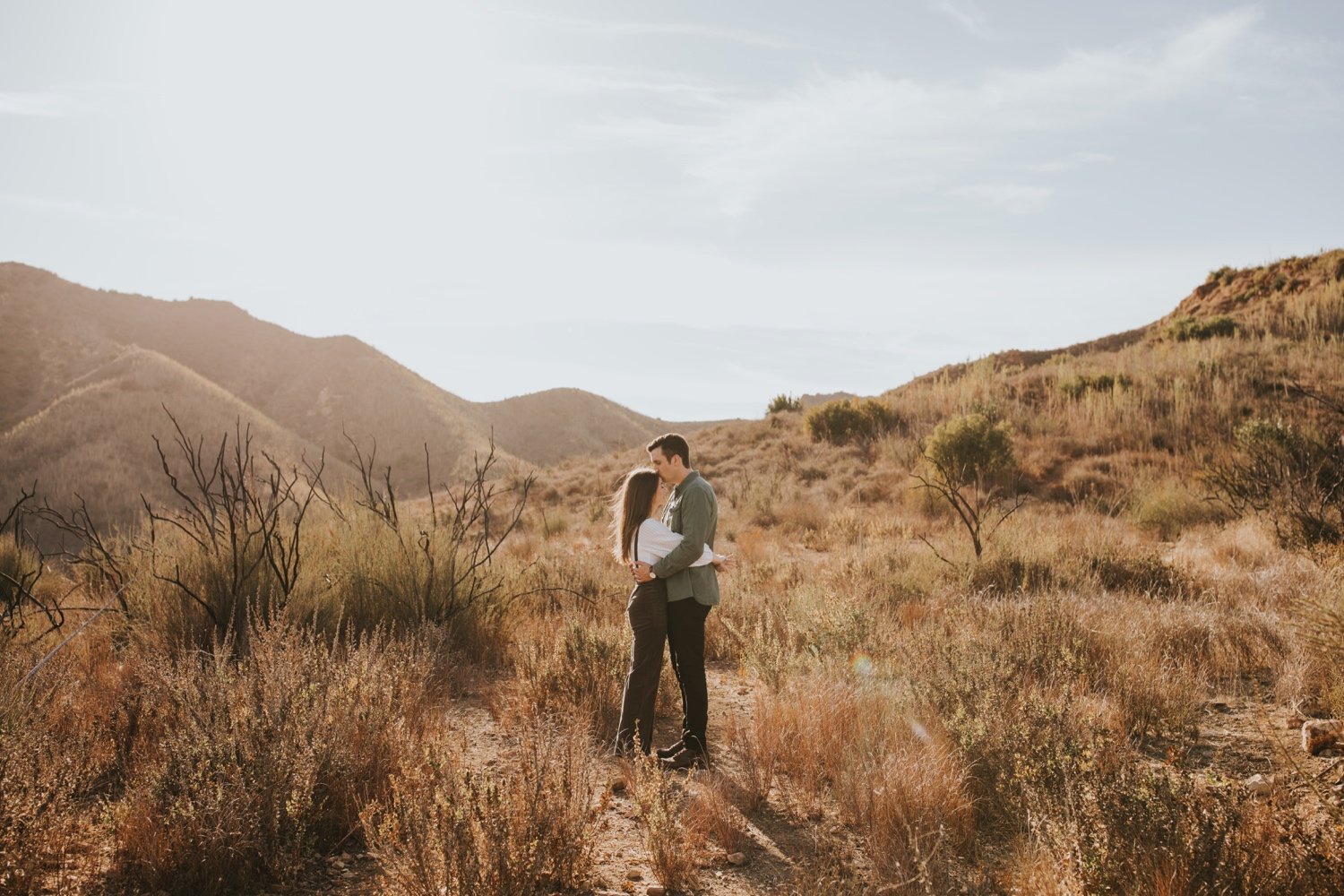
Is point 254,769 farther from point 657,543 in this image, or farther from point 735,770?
point 735,770

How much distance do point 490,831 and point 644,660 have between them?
6.18 ft

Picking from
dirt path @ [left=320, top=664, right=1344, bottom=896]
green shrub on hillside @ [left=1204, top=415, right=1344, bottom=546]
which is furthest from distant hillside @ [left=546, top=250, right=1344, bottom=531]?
dirt path @ [left=320, top=664, right=1344, bottom=896]

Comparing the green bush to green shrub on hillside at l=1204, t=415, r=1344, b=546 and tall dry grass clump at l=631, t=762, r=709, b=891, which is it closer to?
green shrub on hillside at l=1204, t=415, r=1344, b=546

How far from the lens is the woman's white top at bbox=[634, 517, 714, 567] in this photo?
4281 millimetres

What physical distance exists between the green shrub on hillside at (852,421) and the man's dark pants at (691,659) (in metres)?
15.6

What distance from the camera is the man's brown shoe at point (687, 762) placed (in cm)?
427

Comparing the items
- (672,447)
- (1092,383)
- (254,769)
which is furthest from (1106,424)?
(254,769)

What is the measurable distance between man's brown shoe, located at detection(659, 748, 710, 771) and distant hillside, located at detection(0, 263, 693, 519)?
92.0 feet

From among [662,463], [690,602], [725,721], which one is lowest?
[725,721]

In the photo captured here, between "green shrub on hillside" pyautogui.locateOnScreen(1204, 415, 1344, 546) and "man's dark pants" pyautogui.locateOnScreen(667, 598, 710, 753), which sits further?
"green shrub on hillside" pyautogui.locateOnScreen(1204, 415, 1344, 546)

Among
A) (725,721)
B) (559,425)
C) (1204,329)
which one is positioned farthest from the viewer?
(559,425)

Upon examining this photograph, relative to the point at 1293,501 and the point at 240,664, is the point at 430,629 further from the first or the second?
the point at 1293,501

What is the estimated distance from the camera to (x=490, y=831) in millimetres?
2549

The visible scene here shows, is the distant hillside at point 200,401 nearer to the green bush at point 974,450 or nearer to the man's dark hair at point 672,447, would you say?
the green bush at point 974,450
